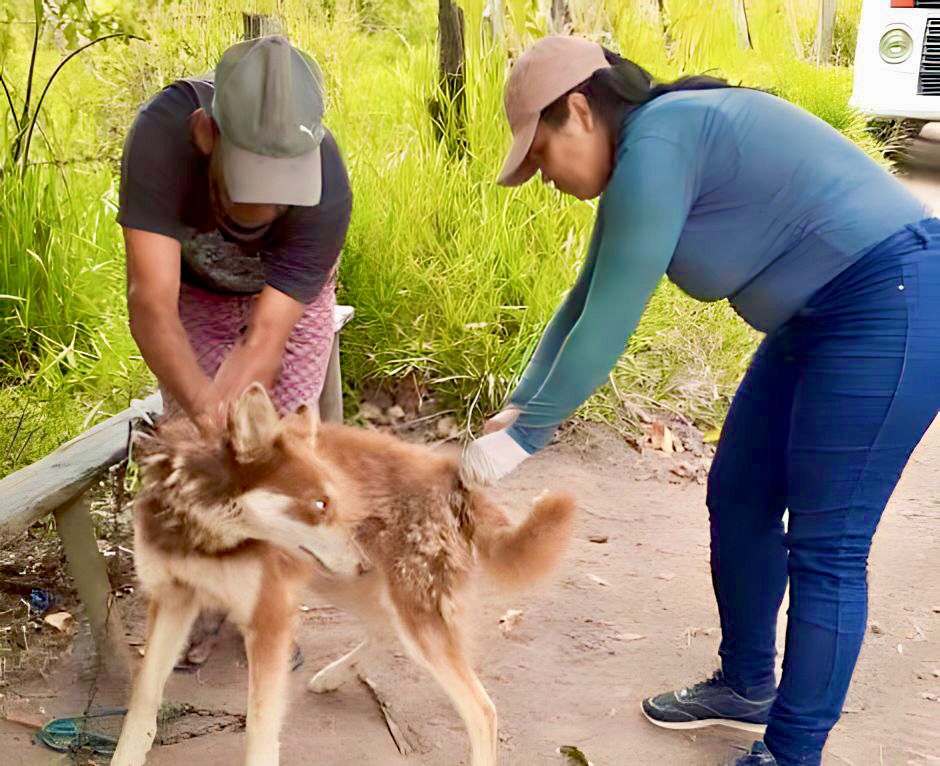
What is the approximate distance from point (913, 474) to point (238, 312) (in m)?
3.58

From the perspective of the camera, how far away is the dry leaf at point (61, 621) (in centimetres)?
339

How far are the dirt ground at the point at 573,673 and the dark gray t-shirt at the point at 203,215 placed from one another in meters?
1.05

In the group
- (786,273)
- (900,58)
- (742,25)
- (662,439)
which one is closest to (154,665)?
(786,273)

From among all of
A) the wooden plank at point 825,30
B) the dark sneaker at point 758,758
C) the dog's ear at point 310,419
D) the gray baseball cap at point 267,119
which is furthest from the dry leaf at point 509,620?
the wooden plank at point 825,30

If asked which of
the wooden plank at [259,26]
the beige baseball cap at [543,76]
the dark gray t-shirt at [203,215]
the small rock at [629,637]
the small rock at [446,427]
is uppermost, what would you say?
the beige baseball cap at [543,76]

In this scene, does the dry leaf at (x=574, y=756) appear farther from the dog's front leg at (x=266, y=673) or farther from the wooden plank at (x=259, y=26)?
the wooden plank at (x=259, y=26)

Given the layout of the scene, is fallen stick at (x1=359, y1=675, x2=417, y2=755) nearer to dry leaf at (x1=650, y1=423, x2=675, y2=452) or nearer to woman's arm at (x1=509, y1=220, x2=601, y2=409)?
woman's arm at (x1=509, y1=220, x2=601, y2=409)

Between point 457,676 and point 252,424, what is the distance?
2.67 feet

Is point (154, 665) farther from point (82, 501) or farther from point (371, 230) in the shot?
point (371, 230)

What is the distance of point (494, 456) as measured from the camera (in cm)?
228

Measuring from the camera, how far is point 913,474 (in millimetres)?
5043

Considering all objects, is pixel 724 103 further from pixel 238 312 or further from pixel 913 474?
pixel 913 474

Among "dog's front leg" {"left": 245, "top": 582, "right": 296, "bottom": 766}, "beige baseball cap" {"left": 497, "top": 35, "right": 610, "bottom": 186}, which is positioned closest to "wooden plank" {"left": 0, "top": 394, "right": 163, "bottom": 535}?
"dog's front leg" {"left": 245, "top": 582, "right": 296, "bottom": 766}

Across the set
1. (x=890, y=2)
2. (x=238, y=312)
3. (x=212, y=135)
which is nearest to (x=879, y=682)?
(x=238, y=312)
